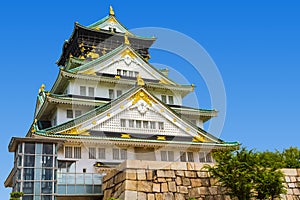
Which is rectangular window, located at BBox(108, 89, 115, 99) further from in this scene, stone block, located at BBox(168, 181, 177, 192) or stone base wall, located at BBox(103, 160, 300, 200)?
stone block, located at BBox(168, 181, 177, 192)

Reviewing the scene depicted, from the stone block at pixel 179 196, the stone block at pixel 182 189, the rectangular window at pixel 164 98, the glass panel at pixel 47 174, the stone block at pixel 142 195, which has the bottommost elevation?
the stone block at pixel 179 196

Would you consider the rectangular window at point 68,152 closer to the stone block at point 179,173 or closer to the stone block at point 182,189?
the stone block at point 179,173

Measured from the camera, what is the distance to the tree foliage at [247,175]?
14.7m

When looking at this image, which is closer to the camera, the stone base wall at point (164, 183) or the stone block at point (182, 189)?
the stone base wall at point (164, 183)

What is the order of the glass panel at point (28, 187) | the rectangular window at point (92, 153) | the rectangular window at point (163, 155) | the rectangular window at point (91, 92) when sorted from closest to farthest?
the glass panel at point (28, 187)
the rectangular window at point (92, 153)
the rectangular window at point (163, 155)
the rectangular window at point (91, 92)

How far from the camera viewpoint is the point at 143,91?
26469 mm

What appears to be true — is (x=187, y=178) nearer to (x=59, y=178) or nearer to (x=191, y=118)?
(x=59, y=178)

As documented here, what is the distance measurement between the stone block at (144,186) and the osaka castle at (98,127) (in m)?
3.99

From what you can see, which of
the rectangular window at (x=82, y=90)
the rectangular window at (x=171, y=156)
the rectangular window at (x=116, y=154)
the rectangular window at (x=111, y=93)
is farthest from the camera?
the rectangular window at (x=111, y=93)

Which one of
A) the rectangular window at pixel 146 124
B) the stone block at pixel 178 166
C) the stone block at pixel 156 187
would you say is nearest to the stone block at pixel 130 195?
the stone block at pixel 156 187

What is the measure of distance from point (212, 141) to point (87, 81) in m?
11.1

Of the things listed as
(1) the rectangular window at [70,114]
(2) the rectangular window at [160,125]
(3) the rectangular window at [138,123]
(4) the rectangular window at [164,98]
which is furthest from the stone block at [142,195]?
(4) the rectangular window at [164,98]

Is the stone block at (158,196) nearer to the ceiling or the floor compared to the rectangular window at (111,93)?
nearer to the floor

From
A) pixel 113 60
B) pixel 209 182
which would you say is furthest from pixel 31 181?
pixel 113 60
